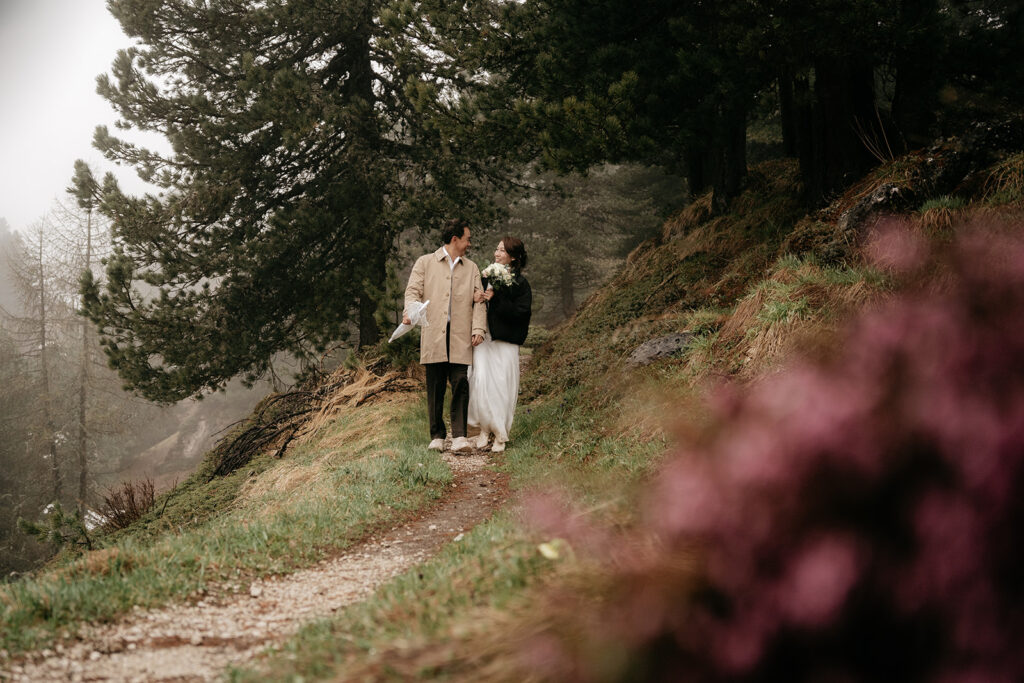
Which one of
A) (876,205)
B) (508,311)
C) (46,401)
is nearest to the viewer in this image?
(876,205)

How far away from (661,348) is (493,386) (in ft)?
7.09

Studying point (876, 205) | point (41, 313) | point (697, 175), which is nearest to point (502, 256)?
point (876, 205)

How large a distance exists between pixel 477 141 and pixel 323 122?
3.91 meters

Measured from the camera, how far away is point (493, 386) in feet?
24.7

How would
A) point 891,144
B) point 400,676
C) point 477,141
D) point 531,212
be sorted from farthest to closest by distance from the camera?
1. point 531,212
2. point 477,141
3. point 891,144
4. point 400,676

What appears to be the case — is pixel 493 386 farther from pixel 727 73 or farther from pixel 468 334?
pixel 727 73

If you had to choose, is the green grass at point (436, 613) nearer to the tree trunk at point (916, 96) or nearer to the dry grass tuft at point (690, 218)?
the tree trunk at point (916, 96)

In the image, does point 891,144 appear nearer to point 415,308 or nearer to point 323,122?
point 415,308

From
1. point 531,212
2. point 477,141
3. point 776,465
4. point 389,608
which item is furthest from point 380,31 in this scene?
point 531,212

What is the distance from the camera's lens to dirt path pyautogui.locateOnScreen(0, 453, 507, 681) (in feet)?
7.52

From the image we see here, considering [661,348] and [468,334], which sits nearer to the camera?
[468,334]

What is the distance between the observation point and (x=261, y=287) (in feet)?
40.7

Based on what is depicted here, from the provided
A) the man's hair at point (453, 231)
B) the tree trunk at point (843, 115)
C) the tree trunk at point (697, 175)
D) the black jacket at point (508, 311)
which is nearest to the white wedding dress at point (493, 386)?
the black jacket at point (508, 311)

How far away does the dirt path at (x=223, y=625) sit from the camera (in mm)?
2293
